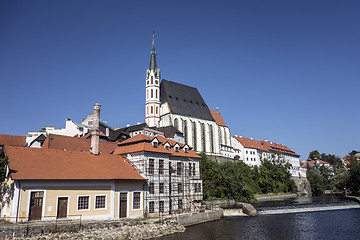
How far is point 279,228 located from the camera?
32406 millimetres

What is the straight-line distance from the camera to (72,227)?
2312 cm

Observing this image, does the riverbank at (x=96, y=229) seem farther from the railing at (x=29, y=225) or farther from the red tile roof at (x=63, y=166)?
the red tile roof at (x=63, y=166)

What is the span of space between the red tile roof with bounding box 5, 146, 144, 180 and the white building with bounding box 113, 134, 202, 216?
1.93 metres

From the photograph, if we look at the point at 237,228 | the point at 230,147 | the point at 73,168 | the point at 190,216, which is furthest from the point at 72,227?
the point at 230,147

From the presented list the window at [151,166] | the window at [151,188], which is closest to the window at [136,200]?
the window at [151,188]

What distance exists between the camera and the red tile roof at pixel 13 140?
54781mm

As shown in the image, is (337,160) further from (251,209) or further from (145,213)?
(145,213)

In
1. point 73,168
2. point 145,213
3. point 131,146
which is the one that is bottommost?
point 145,213

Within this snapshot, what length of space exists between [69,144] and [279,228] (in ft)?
113

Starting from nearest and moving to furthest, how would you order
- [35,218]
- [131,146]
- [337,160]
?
1. [35,218]
2. [131,146]
3. [337,160]

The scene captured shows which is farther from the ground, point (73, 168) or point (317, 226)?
point (73, 168)

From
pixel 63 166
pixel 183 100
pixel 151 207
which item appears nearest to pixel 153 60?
pixel 183 100

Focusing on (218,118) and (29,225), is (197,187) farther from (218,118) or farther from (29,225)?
(218,118)

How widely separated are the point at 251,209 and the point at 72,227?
27147 mm
